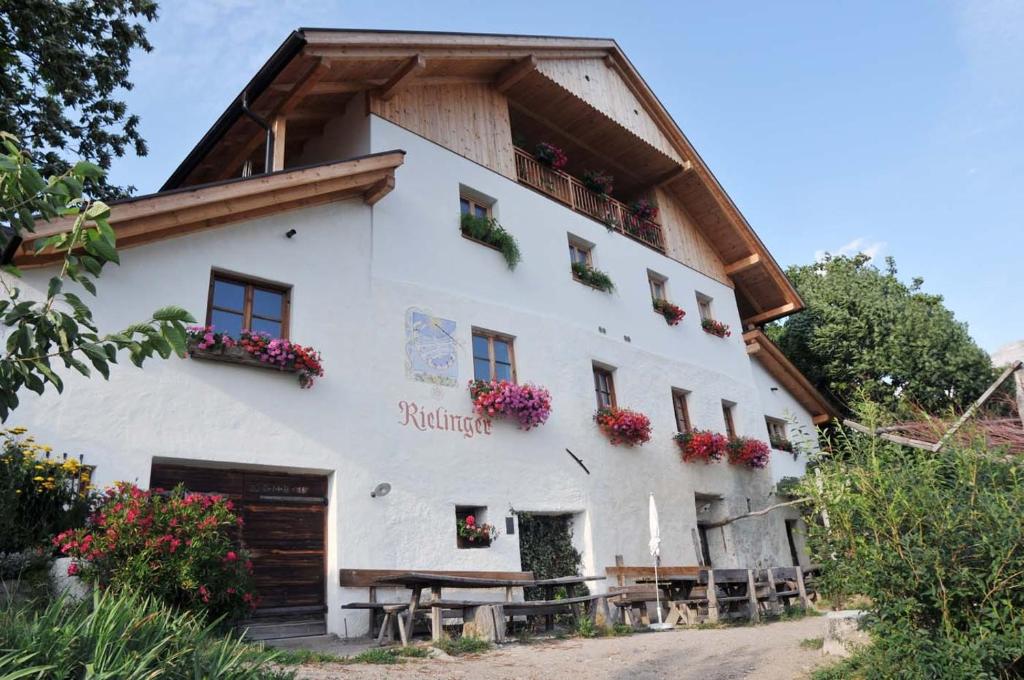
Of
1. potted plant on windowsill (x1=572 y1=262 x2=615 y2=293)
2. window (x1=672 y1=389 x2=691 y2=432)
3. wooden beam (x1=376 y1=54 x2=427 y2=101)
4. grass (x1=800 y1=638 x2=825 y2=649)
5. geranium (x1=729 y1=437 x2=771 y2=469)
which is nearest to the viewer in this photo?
grass (x1=800 y1=638 x2=825 y2=649)

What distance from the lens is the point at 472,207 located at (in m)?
12.6

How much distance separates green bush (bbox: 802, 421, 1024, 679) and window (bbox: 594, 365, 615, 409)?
25.0 feet

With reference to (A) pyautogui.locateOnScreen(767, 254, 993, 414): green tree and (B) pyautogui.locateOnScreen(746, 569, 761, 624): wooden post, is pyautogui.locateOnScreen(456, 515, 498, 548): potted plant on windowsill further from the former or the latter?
(A) pyautogui.locateOnScreen(767, 254, 993, 414): green tree

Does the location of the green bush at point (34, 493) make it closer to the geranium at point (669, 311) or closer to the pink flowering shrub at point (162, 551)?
the pink flowering shrub at point (162, 551)

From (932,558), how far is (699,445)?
30.9 ft

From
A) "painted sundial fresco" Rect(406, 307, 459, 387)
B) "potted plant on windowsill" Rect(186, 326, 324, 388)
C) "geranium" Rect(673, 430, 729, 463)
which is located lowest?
"geranium" Rect(673, 430, 729, 463)

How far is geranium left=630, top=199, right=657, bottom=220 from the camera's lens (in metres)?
16.7

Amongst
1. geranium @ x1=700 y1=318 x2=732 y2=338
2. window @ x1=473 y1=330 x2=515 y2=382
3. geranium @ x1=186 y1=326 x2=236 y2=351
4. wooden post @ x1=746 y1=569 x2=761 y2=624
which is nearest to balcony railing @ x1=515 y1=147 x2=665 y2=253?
geranium @ x1=700 y1=318 x2=732 y2=338

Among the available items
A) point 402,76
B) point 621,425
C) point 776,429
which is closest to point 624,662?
point 621,425

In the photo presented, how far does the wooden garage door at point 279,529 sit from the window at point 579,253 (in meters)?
7.46

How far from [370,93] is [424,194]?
1.73 metres

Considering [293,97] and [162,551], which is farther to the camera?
[293,97]

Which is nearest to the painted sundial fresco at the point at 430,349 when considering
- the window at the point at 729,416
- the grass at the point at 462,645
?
the grass at the point at 462,645

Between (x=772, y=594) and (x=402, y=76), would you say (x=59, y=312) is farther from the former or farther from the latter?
(x=772, y=594)
